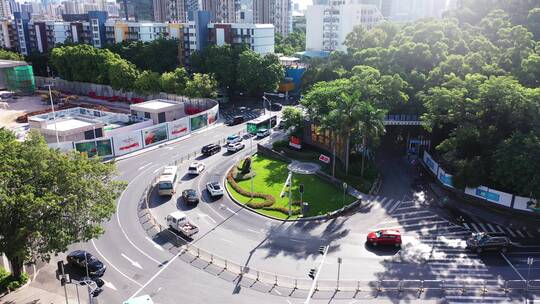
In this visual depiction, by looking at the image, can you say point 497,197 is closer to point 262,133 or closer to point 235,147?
point 235,147

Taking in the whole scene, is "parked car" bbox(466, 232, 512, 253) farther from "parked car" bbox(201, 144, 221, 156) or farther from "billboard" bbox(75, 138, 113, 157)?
"billboard" bbox(75, 138, 113, 157)

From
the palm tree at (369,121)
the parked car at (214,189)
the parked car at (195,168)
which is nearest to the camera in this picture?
the palm tree at (369,121)

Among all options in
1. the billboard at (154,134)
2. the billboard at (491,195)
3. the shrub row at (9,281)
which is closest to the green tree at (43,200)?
the shrub row at (9,281)

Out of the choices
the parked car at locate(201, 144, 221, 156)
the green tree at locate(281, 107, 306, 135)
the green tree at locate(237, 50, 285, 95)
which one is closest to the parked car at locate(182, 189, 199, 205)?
the parked car at locate(201, 144, 221, 156)

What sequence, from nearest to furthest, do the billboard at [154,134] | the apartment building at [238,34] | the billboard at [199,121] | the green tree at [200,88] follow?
the billboard at [154,134], the billboard at [199,121], the green tree at [200,88], the apartment building at [238,34]

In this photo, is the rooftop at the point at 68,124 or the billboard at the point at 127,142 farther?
the rooftop at the point at 68,124

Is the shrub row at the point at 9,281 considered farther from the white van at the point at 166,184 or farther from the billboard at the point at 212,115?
the billboard at the point at 212,115
